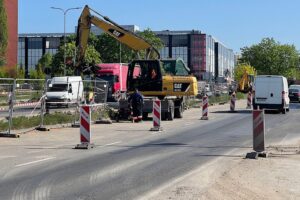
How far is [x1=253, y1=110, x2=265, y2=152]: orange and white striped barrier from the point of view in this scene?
14484 mm

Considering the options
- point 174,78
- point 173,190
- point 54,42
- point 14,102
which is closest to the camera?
point 173,190

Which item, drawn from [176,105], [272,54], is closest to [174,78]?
[176,105]

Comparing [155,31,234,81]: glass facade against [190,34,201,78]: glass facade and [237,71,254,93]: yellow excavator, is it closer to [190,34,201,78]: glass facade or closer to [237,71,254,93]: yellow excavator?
[190,34,201,78]: glass facade

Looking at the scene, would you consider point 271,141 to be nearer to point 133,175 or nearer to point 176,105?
point 133,175

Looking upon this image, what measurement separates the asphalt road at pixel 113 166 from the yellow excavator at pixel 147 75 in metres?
9.85

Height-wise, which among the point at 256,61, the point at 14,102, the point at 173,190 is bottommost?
the point at 173,190

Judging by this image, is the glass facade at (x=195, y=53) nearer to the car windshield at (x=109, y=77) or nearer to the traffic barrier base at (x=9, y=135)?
the car windshield at (x=109, y=77)

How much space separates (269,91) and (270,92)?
89 millimetres

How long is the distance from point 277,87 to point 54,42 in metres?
126

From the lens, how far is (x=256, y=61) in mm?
123625

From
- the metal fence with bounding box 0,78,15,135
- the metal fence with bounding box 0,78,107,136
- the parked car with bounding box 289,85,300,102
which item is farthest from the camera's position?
the parked car with bounding box 289,85,300,102

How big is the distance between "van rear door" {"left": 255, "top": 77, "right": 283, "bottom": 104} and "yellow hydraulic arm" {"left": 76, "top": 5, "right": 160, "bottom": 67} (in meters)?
7.98

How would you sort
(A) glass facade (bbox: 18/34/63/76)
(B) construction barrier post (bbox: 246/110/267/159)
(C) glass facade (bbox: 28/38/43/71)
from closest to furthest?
1. (B) construction barrier post (bbox: 246/110/267/159)
2. (A) glass facade (bbox: 18/34/63/76)
3. (C) glass facade (bbox: 28/38/43/71)

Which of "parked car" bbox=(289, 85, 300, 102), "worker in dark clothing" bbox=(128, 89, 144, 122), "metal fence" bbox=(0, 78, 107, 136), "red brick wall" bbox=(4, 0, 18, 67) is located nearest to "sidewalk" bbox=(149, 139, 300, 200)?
"metal fence" bbox=(0, 78, 107, 136)
